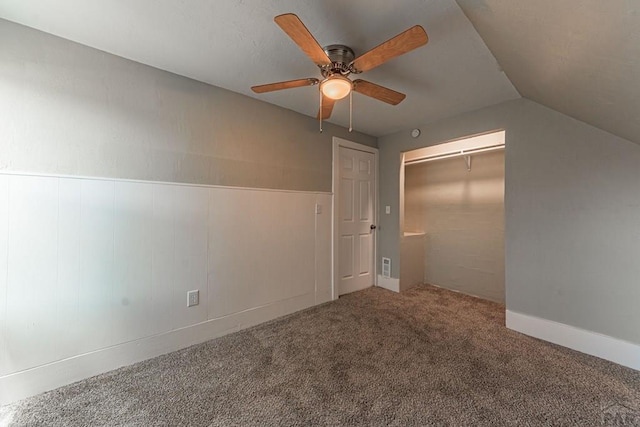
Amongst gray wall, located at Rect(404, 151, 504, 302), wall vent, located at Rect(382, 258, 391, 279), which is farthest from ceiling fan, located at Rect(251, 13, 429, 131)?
wall vent, located at Rect(382, 258, 391, 279)

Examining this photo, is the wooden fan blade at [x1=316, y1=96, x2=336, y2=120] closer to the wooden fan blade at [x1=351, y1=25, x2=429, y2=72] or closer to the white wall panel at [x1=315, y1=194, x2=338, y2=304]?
the wooden fan blade at [x1=351, y1=25, x2=429, y2=72]

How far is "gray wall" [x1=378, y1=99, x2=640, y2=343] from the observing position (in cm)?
192

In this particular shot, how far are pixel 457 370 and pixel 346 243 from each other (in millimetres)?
1947

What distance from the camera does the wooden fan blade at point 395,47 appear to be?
1.23 m

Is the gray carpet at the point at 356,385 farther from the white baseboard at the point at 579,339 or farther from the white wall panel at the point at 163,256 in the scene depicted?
the white wall panel at the point at 163,256

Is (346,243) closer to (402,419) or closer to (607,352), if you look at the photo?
(402,419)

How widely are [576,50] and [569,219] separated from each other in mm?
1536

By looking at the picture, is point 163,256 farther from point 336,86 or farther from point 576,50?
point 576,50

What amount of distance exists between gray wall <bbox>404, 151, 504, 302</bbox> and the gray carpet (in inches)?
46.9

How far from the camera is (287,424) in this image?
4.38 feet

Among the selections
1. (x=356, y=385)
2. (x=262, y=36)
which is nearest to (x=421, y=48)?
(x=262, y=36)

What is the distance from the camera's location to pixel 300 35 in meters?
1.29

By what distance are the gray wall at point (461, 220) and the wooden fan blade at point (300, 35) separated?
2.94 metres

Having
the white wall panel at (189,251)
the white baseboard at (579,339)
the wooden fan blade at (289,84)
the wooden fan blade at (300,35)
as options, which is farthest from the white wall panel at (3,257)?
the white baseboard at (579,339)
